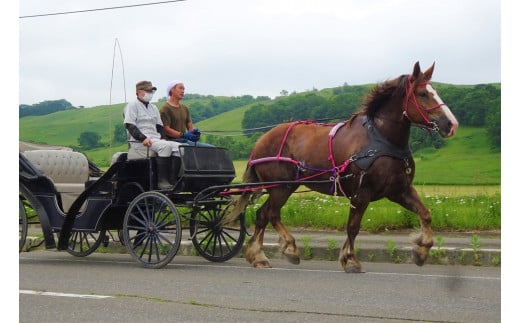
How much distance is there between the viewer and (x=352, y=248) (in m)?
9.81

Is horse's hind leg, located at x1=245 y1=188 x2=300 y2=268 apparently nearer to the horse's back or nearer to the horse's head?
the horse's back

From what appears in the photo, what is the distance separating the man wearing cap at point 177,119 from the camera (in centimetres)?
1107

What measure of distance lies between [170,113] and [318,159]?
219 cm

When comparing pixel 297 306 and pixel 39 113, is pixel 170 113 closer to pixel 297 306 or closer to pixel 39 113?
pixel 297 306

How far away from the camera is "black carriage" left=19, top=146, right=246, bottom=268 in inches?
416

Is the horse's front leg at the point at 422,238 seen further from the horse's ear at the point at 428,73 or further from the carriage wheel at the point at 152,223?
the carriage wheel at the point at 152,223

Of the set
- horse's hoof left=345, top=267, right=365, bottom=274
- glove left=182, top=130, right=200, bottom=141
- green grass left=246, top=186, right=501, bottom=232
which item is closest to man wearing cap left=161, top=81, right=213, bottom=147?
glove left=182, top=130, right=200, bottom=141

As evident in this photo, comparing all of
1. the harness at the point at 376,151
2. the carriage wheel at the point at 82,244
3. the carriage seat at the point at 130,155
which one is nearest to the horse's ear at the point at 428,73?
the harness at the point at 376,151

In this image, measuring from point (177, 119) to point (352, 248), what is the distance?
3087 millimetres

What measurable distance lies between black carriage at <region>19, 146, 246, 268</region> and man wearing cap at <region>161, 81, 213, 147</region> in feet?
0.96

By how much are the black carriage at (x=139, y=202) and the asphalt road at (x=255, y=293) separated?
389mm

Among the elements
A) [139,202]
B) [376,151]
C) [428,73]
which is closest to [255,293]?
[376,151]

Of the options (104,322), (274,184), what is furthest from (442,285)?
(104,322)

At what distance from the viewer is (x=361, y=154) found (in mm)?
9789
